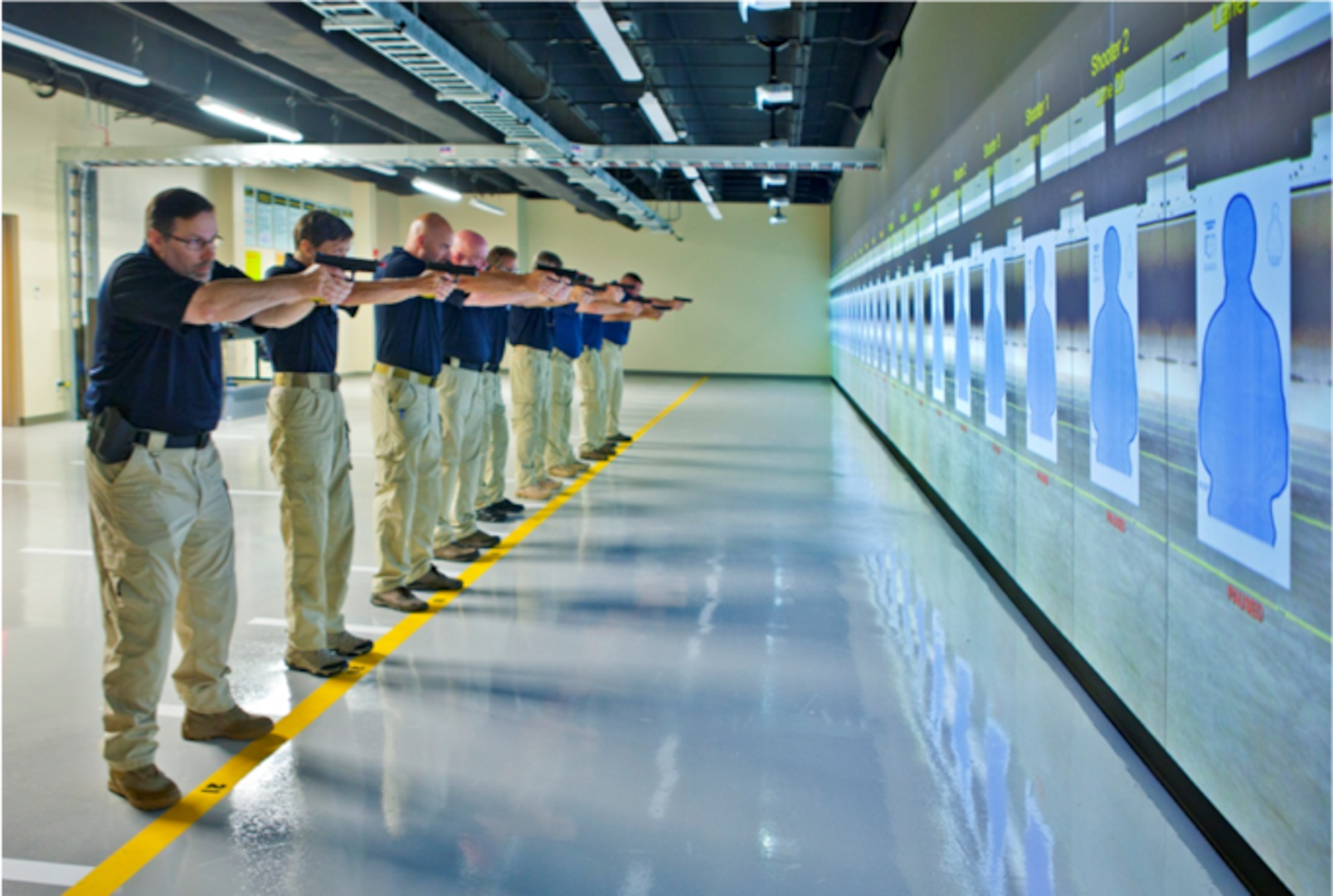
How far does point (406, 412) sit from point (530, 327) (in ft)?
11.2

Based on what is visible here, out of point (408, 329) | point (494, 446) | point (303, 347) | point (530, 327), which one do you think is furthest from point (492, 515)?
point (303, 347)

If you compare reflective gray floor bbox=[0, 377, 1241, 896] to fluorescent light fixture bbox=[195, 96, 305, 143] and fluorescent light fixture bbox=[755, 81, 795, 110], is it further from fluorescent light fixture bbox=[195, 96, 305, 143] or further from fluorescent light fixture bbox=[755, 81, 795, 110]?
fluorescent light fixture bbox=[195, 96, 305, 143]

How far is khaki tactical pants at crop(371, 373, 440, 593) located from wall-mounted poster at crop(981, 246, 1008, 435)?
3449 mm

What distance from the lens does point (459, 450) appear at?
666cm

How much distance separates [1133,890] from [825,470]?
8.40 meters

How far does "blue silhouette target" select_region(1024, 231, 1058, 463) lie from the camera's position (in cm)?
514

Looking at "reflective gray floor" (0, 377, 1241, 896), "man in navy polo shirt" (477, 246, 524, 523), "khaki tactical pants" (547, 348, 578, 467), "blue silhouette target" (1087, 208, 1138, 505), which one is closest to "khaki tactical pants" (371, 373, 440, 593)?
"reflective gray floor" (0, 377, 1241, 896)

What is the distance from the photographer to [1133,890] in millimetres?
2887

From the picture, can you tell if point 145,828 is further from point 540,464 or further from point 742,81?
point 742,81

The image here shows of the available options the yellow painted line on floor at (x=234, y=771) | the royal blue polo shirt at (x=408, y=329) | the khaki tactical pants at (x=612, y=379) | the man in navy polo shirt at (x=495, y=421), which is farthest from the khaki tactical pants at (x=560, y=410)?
the royal blue polo shirt at (x=408, y=329)

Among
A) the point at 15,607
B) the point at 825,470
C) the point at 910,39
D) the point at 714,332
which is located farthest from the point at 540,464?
the point at 714,332

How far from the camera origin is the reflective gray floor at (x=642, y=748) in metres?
3.02

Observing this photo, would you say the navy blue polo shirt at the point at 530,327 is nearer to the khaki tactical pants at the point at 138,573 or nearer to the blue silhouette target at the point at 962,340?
the blue silhouette target at the point at 962,340

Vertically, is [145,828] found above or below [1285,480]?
below
